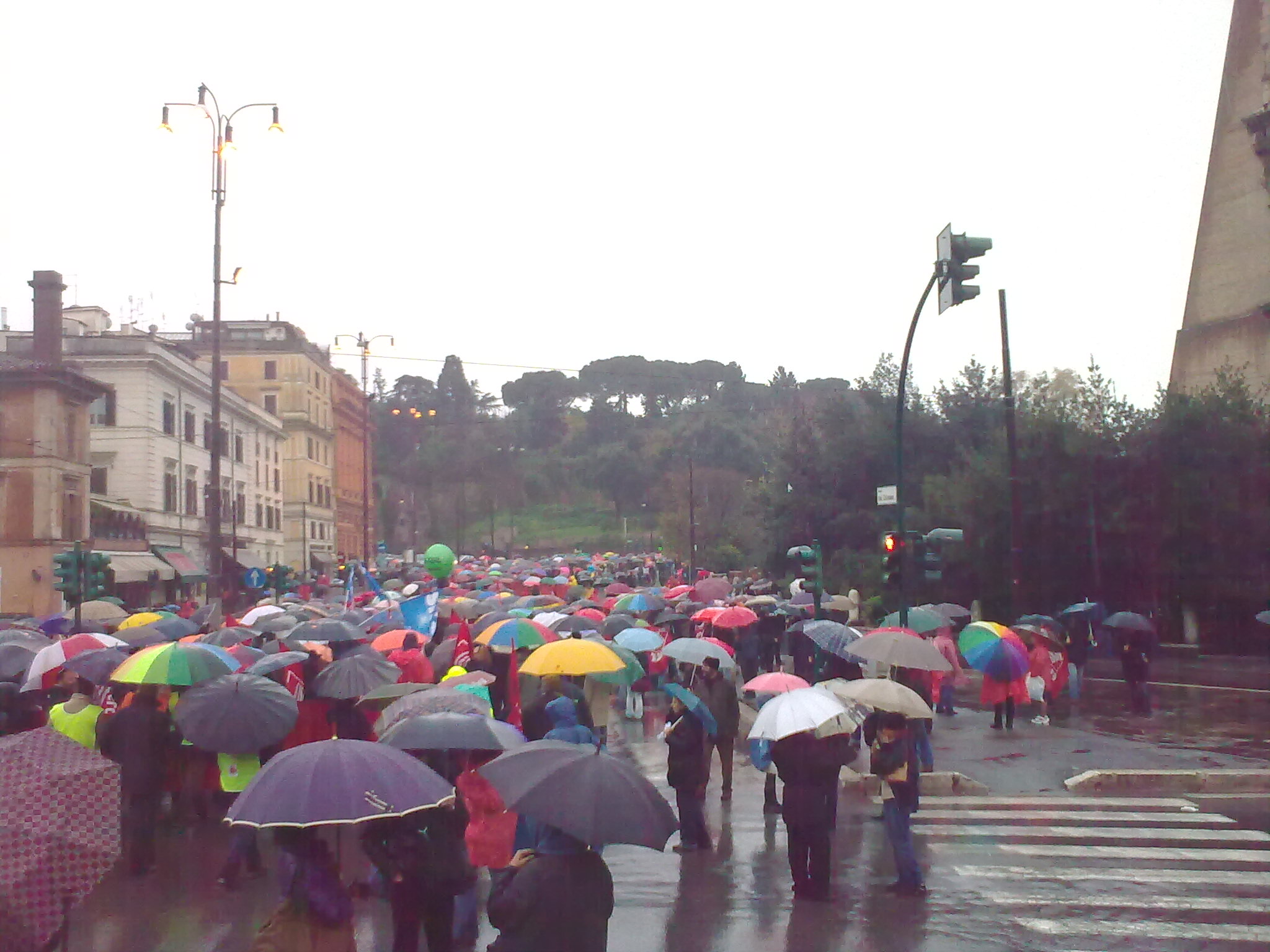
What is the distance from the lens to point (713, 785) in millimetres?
12609

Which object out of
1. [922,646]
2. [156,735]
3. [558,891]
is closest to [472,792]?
[558,891]

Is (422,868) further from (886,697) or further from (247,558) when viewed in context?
(247,558)

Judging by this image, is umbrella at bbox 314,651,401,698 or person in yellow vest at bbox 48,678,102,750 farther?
umbrella at bbox 314,651,401,698

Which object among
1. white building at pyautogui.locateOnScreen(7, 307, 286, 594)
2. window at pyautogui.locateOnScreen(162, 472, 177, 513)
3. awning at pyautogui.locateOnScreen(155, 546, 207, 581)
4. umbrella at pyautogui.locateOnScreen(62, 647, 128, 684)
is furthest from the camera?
window at pyautogui.locateOnScreen(162, 472, 177, 513)

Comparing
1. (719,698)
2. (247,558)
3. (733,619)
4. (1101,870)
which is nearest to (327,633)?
(719,698)

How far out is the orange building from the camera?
81188 mm

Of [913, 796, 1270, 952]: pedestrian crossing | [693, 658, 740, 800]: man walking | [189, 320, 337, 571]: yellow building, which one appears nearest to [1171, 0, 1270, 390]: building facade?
[913, 796, 1270, 952]: pedestrian crossing

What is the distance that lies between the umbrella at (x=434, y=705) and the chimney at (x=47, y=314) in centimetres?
3343

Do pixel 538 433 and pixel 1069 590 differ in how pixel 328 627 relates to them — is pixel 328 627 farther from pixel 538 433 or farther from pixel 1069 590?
pixel 538 433

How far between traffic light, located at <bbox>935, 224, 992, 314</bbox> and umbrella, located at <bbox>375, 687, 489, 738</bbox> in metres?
8.21

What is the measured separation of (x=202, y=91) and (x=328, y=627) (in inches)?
545

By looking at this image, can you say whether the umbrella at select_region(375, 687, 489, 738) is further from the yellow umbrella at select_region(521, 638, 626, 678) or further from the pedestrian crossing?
the pedestrian crossing

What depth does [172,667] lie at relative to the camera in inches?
362

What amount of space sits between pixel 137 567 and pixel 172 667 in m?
34.2
